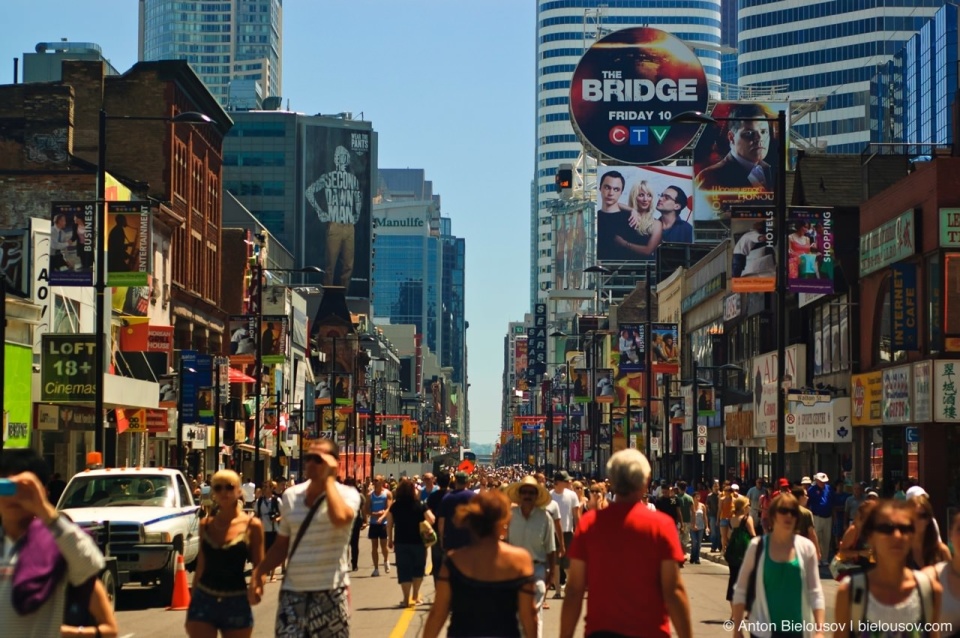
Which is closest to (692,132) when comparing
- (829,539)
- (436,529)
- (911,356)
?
(911,356)

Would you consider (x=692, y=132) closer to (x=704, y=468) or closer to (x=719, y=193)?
(x=719, y=193)

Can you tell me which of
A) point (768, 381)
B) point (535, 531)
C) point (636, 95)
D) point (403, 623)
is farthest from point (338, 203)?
point (535, 531)

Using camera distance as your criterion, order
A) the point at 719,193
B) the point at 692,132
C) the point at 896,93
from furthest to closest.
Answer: the point at 896,93 < the point at 692,132 < the point at 719,193

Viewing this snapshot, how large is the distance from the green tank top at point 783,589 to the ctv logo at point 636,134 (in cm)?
11393

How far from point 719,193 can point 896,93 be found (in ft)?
215

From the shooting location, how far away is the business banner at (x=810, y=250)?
34.0 m

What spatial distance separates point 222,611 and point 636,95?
115 metres

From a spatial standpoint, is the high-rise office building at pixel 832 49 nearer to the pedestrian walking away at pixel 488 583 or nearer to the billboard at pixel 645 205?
the billboard at pixel 645 205

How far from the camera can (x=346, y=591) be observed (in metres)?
11.3

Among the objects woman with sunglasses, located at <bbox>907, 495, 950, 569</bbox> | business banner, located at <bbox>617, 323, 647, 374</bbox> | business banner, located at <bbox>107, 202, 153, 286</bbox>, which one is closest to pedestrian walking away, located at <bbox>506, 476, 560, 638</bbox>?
woman with sunglasses, located at <bbox>907, 495, 950, 569</bbox>

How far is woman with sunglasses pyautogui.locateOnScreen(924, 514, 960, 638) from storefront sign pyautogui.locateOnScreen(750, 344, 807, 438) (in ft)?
146

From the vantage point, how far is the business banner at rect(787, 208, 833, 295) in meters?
34.0

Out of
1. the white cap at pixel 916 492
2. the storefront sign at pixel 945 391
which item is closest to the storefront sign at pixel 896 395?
the storefront sign at pixel 945 391

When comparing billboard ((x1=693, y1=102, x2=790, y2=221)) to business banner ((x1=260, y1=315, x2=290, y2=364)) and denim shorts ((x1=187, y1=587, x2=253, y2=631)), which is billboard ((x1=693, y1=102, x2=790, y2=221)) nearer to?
business banner ((x1=260, y1=315, x2=290, y2=364))
